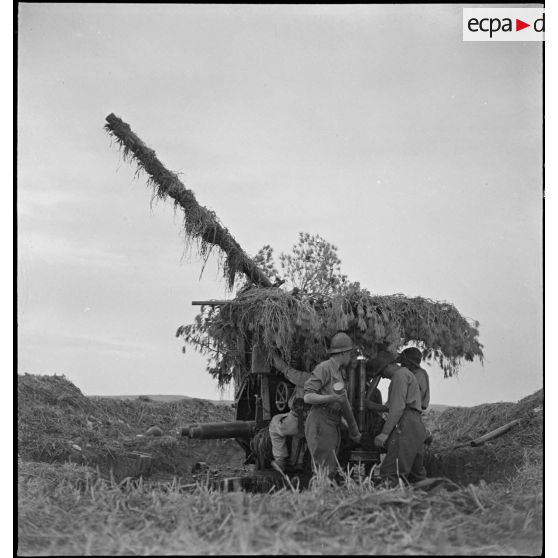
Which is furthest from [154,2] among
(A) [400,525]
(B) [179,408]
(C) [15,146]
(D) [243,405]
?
(B) [179,408]

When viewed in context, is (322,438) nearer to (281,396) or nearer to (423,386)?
(423,386)

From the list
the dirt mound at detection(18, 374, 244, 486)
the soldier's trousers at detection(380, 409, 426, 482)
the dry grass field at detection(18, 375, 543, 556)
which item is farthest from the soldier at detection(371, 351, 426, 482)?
the dirt mound at detection(18, 374, 244, 486)

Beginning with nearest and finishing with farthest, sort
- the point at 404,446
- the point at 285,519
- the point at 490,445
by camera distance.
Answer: the point at 285,519 → the point at 404,446 → the point at 490,445

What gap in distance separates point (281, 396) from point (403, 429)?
2524 millimetres

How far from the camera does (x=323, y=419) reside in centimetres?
945

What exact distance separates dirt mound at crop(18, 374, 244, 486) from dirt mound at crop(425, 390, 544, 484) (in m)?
5.00

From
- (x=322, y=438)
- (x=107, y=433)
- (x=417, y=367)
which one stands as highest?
(x=417, y=367)

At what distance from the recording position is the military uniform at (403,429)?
9445 millimetres

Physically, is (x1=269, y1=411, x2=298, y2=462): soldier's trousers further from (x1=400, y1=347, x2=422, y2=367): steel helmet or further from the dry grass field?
the dry grass field

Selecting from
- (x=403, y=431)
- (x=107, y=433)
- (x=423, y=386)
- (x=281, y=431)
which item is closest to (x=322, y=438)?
(x=403, y=431)

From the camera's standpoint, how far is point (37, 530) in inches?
272

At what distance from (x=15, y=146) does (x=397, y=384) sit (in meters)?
5.16

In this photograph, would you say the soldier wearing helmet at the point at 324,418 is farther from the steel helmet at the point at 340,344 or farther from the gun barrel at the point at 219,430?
the gun barrel at the point at 219,430
